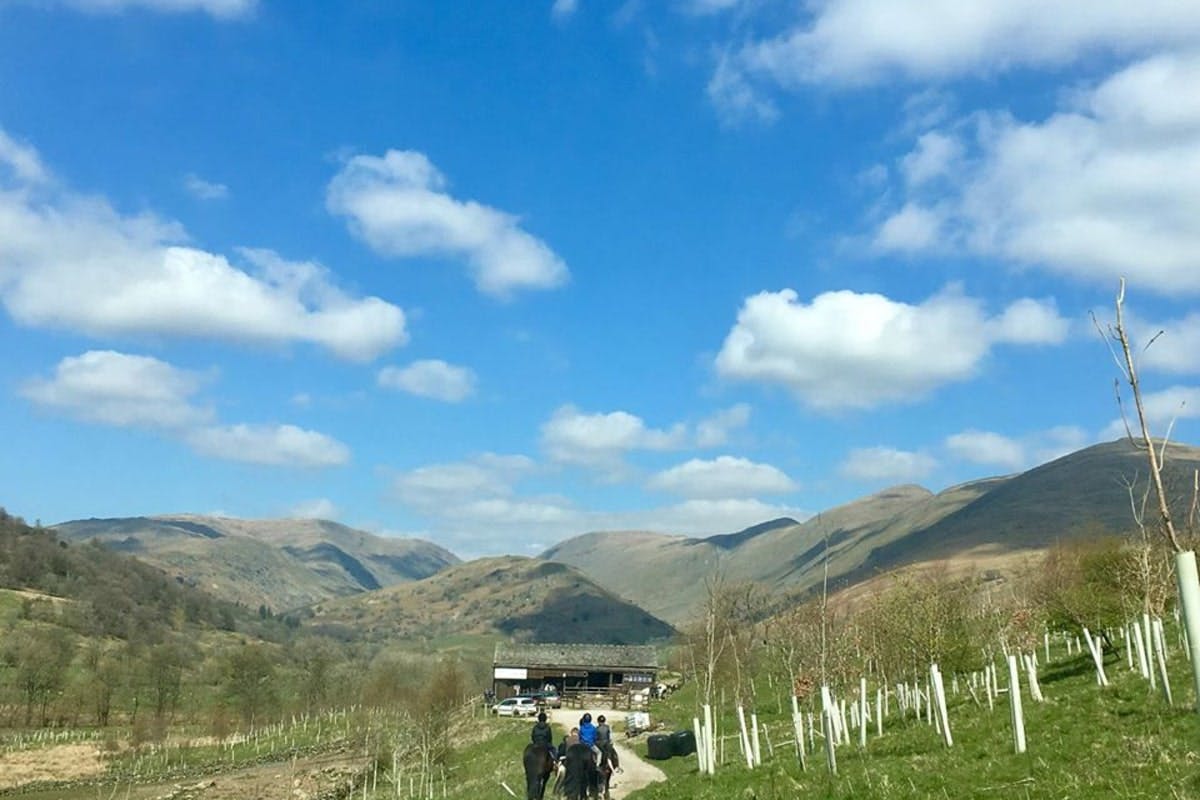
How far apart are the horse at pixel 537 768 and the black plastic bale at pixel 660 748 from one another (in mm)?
33219

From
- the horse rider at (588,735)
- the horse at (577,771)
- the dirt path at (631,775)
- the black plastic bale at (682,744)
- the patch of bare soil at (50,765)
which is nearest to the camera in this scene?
the horse at (577,771)

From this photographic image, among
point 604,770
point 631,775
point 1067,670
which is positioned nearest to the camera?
point 604,770

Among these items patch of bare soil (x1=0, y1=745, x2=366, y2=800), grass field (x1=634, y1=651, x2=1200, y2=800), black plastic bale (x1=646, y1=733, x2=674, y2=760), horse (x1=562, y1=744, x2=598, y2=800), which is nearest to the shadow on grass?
grass field (x1=634, y1=651, x2=1200, y2=800)

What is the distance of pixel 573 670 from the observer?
13700 cm

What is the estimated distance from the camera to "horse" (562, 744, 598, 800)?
26922 millimetres

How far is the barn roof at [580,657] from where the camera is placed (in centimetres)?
13725

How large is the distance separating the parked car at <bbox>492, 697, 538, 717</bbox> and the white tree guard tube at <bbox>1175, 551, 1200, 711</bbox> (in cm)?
10751

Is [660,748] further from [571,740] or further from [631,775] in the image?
[571,740]

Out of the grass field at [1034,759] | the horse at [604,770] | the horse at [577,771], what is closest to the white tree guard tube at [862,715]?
the grass field at [1034,759]

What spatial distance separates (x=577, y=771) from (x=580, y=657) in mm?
117250

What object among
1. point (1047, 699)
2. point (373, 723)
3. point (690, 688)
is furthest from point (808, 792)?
point (690, 688)

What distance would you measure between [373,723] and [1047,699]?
84.3m

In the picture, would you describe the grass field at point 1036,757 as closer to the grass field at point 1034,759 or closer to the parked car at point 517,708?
the grass field at point 1034,759

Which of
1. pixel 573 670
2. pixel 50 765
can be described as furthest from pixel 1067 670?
pixel 50 765
